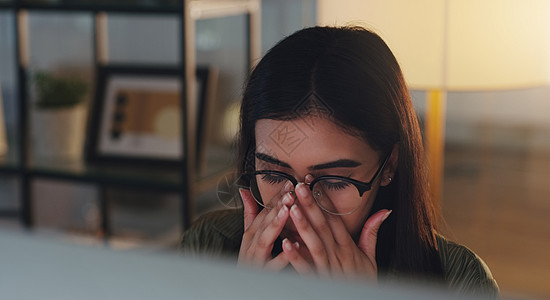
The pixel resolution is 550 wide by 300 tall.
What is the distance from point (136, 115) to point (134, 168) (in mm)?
154

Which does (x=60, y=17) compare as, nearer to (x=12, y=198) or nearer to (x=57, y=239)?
(x=12, y=198)

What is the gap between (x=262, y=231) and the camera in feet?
2.14

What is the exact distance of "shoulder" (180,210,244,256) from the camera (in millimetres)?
741

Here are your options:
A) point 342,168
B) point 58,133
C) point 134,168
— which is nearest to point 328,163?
point 342,168

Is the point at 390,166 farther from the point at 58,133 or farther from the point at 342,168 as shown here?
the point at 58,133

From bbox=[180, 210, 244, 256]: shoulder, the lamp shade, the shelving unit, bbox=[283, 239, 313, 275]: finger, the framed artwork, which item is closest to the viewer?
bbox=[283, 239, 313, 275]: finger

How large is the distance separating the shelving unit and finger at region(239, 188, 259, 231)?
2.75ft

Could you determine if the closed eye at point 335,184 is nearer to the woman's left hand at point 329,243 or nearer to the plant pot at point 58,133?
the woman's left hand at point 329,243

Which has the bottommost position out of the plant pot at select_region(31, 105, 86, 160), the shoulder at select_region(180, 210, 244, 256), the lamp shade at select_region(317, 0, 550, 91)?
the plant pot at select_region(31, 105, 86, 160)

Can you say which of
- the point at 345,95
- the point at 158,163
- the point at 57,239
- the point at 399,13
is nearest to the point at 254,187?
the point at 345,95

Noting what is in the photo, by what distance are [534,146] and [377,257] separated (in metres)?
1.96

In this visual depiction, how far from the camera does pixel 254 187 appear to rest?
2.27ft

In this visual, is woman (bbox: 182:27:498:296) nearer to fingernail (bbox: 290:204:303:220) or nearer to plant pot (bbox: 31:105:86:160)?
fingernail (bbox: 290:204:303:220)

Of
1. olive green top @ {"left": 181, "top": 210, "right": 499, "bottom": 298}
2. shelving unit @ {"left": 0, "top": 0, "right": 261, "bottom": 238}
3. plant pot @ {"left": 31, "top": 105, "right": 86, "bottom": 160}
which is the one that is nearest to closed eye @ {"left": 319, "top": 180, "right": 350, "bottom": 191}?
olive green top @ {"left": 181, "top": 210, "right": 499, "bottom": 298}
